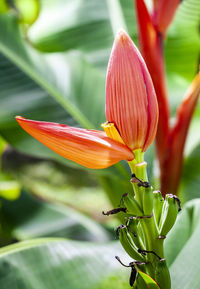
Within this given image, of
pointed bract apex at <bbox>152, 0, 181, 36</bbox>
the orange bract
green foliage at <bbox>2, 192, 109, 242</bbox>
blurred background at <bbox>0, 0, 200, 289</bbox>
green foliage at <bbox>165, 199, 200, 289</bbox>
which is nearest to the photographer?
the orange bract

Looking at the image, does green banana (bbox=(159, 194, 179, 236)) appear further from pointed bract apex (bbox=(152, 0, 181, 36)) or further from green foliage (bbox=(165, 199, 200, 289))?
pointed bract apex (bbox=(152, 0, 181, 36))

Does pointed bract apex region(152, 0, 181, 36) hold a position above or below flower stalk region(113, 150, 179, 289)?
above

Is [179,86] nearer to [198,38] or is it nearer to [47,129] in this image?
[198,38]

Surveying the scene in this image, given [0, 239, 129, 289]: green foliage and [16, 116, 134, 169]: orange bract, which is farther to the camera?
[0, 239, 129, 289]: green foliage

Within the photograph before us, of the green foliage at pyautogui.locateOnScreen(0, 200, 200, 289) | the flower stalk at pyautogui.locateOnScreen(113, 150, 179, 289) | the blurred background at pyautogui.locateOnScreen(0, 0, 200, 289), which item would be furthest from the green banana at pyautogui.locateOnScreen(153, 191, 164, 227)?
the blurred background at pyautogui.locateOnScreen(0, 0, 200, 289)

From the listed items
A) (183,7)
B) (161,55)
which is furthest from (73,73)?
(183,7)

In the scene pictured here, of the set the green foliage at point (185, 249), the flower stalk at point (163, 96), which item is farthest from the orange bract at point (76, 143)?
the flower stalk at point (163, 96)

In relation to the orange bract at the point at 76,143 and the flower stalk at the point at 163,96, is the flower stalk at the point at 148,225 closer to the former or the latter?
the orange bract at the point at 76,143

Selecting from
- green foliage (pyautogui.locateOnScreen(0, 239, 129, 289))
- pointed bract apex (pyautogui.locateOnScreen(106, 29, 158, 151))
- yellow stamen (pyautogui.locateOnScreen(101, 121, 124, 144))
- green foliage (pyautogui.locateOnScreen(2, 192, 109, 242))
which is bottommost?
green foliage (pyautogui.locateOnScreen(2, 192, 109, 242))
